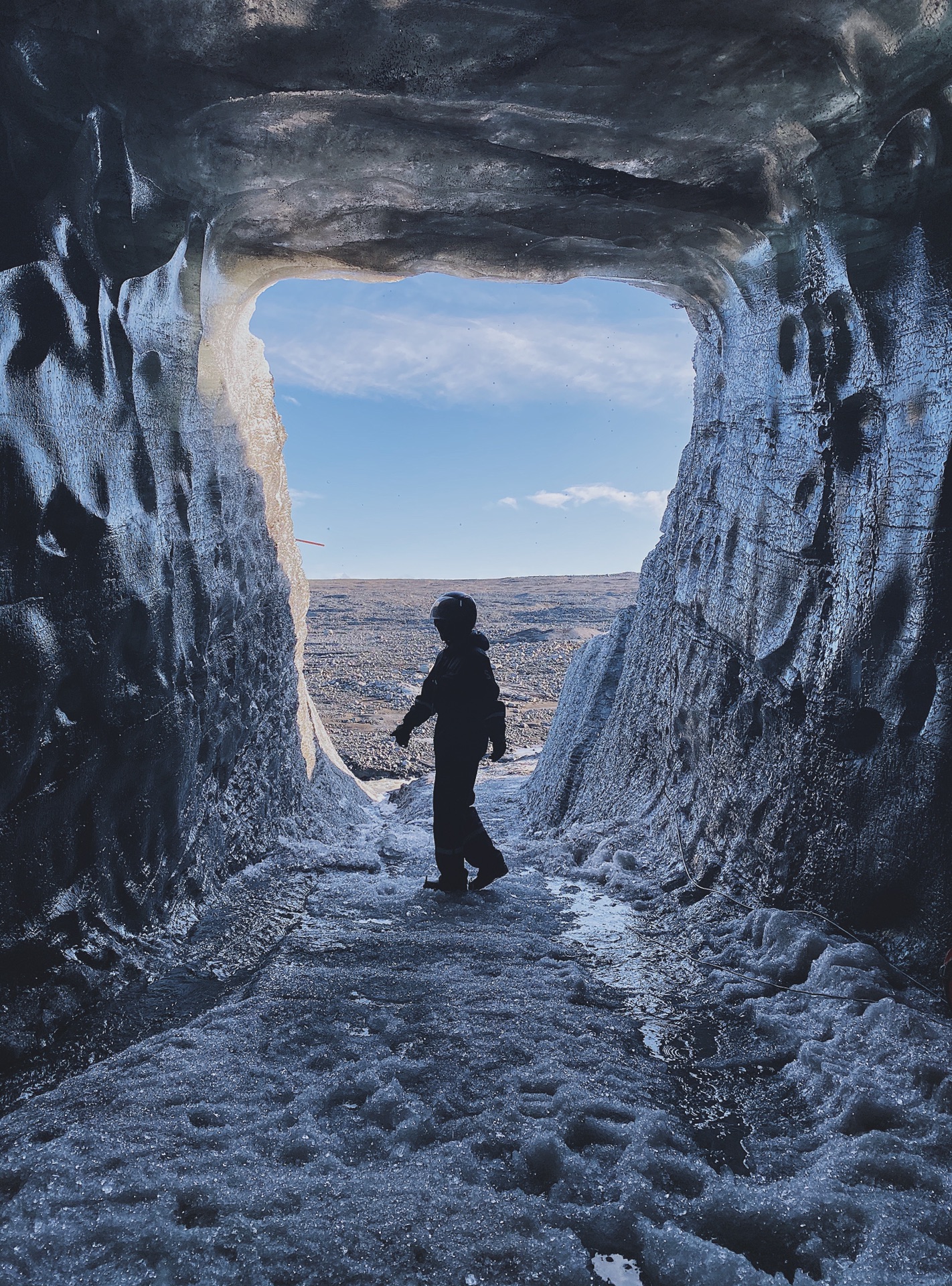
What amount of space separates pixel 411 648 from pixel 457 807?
14253 mm

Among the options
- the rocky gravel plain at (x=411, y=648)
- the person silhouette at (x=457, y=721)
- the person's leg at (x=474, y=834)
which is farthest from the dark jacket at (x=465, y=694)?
the rocky gravel plain at (x=411, y=648)

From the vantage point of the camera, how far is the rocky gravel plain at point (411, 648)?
460 inches

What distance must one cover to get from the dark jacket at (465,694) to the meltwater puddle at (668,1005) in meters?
1.20

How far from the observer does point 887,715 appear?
108 inches

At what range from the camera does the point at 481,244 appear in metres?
4.24

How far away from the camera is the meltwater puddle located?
6.44 ft

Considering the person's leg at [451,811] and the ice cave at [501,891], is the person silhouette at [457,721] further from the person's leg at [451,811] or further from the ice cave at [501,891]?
the ice cave at [501,891]

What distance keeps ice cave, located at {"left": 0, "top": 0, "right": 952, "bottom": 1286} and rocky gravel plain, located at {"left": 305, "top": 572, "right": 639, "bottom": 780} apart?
Result: 6970mm

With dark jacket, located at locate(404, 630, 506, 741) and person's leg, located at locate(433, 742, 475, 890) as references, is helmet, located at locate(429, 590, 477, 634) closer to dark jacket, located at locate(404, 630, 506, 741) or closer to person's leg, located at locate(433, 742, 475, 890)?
dark jacket, located at locate(404, 630, 506, 741)

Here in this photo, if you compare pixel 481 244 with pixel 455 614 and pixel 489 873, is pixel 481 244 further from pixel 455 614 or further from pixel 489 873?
pixel 489 873

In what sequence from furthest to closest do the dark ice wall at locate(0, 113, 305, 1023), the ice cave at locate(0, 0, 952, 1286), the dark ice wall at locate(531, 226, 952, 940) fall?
the dark ice wall at locate(531, 226, 952, 940) < the dark ice wall at locate(0, 113, 305, 1023) < the ice cave at locate(0, 0, 952, 1286)

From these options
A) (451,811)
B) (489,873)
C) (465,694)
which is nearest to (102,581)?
(465,694)

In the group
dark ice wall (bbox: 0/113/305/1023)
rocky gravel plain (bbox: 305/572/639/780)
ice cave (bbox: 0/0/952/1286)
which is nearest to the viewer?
ice cave (bbox: 0/0/952/1286)

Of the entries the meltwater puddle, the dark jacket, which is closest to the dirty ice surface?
the meltwater puddle
